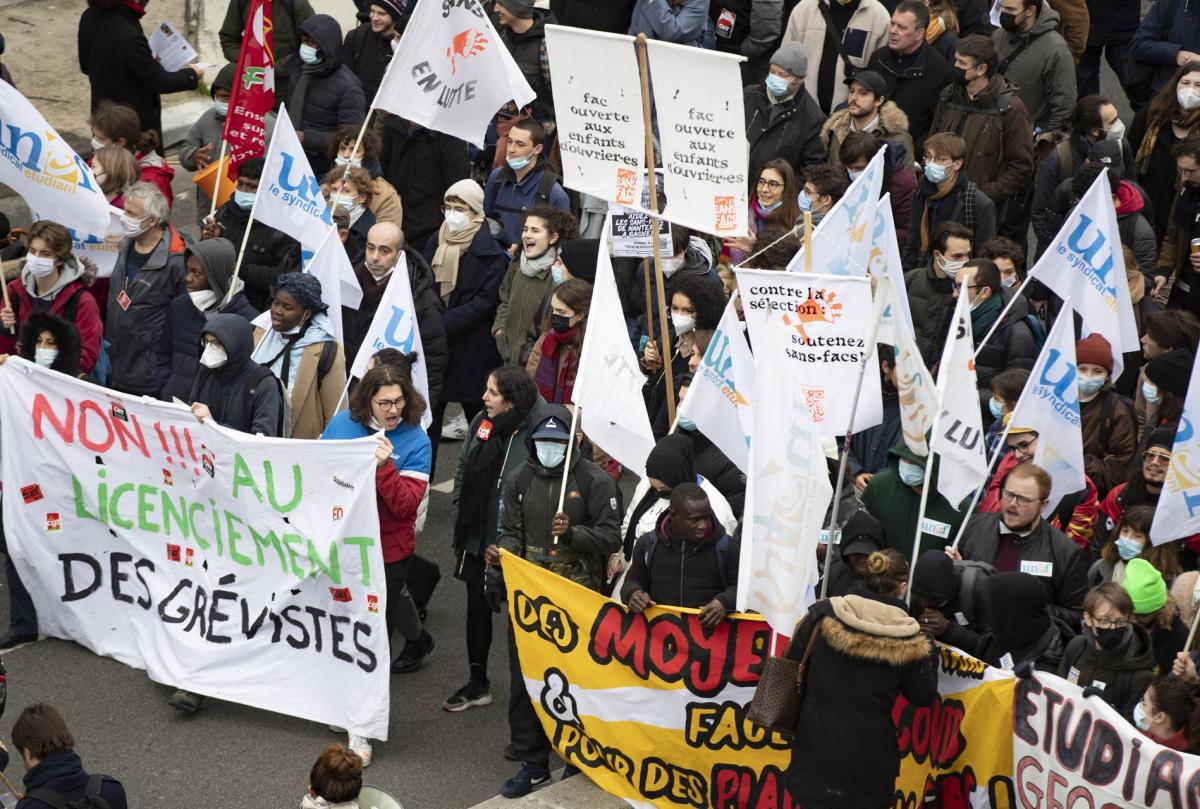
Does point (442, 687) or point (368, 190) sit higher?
point (368, 190)

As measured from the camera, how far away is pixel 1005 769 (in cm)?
733

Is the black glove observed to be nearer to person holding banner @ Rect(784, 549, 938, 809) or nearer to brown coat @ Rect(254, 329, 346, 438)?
brown coat @ Rect(254, 329, 346, 438)

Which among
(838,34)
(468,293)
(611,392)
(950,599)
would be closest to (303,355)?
(468,293)

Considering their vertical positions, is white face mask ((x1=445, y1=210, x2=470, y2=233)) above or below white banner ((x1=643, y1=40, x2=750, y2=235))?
below

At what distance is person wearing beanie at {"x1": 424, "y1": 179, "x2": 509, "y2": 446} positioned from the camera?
11180 millimetres

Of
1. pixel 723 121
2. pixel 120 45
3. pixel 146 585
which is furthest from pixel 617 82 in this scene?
pixel 120 45

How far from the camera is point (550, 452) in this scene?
8328 millimetres

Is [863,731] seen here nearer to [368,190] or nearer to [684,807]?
[684,807]

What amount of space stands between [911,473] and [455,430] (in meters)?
4.67

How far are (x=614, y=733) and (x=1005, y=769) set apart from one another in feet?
5.89

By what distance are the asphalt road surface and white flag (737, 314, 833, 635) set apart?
1.98 m

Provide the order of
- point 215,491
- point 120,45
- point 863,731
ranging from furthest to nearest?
point 120,45 → point 215,491 → point 863,731

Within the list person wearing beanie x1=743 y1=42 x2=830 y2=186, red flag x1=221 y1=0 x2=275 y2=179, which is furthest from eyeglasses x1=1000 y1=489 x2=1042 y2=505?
red flag x1=221 y1=0 x2=275 y2=179

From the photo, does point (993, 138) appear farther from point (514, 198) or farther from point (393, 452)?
point (393, 452)
